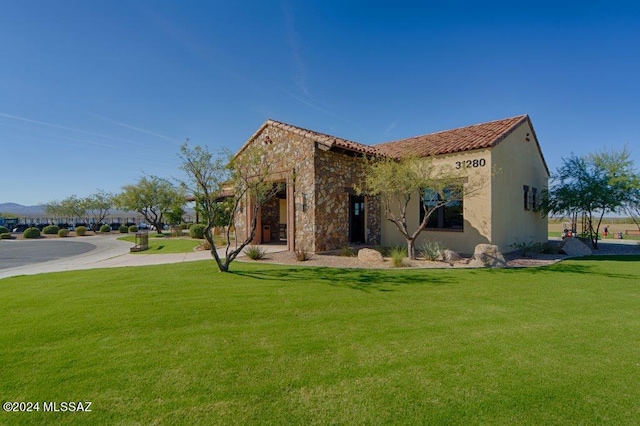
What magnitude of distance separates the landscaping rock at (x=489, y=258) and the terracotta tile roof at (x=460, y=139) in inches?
182

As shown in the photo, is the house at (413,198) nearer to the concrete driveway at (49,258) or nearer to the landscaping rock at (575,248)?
the landscaping rock at (575,248)

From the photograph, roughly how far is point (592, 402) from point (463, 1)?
14022 millimetres

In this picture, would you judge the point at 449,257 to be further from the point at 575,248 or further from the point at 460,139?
the point at 575,248

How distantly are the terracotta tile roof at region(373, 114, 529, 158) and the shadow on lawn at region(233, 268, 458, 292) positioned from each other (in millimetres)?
5695

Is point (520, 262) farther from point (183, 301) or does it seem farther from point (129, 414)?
point (129, 414)

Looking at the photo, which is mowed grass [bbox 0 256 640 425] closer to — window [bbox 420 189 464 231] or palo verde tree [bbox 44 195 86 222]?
window [bbox 420 189 464 231]

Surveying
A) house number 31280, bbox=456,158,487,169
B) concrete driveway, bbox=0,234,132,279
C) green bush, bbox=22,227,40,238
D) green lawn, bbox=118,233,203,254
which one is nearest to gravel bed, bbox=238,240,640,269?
house number 31280, bbox=456,158,487,169

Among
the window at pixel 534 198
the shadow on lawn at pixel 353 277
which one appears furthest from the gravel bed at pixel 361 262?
the window at pixel 534 198

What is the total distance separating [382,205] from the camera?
1616 cm

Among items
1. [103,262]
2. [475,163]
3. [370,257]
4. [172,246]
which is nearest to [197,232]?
[172,246]

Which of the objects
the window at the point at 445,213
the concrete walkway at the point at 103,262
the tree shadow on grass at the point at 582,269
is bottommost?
the concrete walkway at the point at 103,262

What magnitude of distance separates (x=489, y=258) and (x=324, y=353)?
883 cm

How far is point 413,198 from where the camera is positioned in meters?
15.0

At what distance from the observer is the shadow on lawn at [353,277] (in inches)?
311
